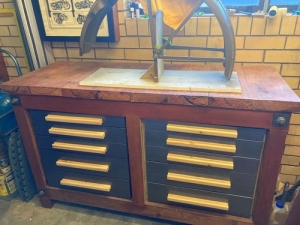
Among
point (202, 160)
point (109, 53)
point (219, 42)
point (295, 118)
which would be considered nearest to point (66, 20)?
point (109, 53)

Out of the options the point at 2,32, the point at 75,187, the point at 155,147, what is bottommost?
the point at 75,187

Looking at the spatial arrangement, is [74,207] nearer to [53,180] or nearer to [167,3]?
[53,180]

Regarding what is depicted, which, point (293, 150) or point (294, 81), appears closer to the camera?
point (294, 81)

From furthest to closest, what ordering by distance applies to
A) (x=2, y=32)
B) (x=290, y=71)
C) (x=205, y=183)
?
1. (x=2, y=32)
2. (x=290, y=71)
3. (x=205, y=183)

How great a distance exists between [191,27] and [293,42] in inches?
20.7

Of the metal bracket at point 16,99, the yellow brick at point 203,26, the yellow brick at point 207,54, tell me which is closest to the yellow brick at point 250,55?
the yellow brick at point 207,54

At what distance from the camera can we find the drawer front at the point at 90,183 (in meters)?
1.28

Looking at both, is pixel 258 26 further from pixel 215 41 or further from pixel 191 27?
pixel 191 27

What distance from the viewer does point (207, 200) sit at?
115 cm

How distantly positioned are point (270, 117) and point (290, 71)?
56 centimetres

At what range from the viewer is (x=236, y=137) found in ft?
3.28

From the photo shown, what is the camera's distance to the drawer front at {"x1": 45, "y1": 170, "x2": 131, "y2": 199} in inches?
50.3

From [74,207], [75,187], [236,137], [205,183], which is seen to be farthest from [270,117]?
[74,207]

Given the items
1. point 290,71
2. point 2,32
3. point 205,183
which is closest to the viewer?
point 205,183
